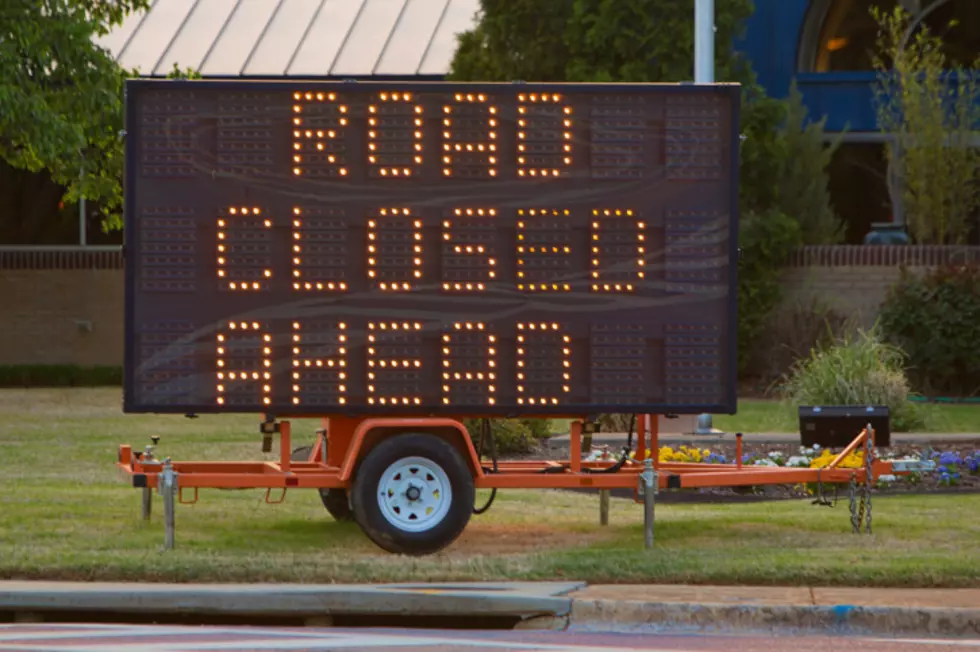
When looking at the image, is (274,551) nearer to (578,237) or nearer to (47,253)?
(578,237)

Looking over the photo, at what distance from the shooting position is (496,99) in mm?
11195

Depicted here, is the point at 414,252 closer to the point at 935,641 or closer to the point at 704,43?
the point at 935,641

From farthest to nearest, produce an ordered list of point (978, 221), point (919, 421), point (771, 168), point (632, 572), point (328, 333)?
point (978, 221) → point (771, 168) → point (919, 421) → point (328, 333) → point (632, 572)

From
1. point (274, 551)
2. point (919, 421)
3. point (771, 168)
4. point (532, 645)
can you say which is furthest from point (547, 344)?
point (771, 168)

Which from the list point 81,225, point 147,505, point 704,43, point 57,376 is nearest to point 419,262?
point 147,505

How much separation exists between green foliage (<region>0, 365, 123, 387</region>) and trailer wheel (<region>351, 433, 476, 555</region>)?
1813cm

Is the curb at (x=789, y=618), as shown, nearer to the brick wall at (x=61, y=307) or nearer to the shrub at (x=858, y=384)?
the shrub at (x=858, y=384)

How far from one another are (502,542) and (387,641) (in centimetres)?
331

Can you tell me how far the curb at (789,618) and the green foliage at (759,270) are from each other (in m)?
17.2

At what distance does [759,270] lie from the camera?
26.6 m

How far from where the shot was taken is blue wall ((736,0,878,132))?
32125 millimetres

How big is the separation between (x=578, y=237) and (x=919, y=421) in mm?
9809

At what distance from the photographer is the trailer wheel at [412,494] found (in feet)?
36.8

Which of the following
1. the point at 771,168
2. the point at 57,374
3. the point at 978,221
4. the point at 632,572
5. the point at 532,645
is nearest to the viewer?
the point at 532,645
